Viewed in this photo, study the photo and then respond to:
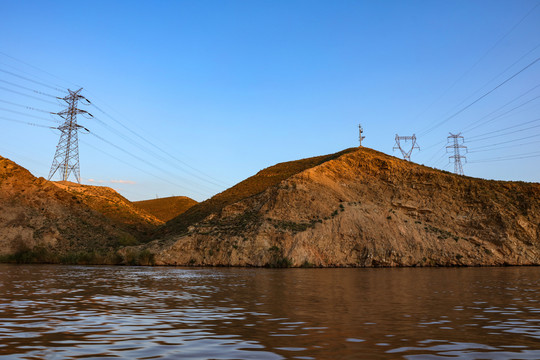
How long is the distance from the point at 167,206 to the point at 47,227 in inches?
3261

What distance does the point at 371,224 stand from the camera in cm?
5853

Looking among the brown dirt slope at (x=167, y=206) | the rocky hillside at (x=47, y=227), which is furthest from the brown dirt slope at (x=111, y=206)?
the brown dirt slope at (x=167, y=206)

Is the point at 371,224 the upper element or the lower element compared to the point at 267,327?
upper

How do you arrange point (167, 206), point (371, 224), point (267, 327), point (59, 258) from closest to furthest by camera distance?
point (267, 327) → point (371, 224) → point (59, 258) → point (167, 206)

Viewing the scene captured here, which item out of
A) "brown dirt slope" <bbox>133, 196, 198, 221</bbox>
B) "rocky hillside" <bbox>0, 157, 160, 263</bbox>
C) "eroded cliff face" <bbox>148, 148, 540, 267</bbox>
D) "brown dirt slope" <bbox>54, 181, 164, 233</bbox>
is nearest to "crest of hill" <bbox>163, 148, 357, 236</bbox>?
"brown dirt slope" <bbox>54, 181, 164, 233</bbox>

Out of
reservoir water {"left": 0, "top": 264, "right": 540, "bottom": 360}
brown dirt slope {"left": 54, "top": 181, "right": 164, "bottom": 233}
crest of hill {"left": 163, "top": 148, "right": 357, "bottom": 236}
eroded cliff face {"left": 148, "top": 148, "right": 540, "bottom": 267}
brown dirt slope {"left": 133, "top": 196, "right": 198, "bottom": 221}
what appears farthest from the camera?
brown dirt slope {"left": 133, "top": 196, "right": 198, "bottom": 221}

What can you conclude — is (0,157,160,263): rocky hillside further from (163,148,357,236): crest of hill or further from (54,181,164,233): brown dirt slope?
(163,148,357,236): crest of hill

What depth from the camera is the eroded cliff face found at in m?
54.8

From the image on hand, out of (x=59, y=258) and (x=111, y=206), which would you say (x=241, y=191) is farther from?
(x=59, y=258)

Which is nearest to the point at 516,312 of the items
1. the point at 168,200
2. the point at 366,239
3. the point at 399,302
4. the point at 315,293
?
the point at 399,302

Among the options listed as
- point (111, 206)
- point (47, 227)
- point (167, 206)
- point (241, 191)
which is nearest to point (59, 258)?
point (47, 227)

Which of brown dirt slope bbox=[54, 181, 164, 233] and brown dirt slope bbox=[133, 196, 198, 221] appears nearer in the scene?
brown dirt slope bbox=[54, 181, 164, 233]

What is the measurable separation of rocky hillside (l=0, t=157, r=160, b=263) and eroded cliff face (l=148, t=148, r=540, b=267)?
44.1 ft

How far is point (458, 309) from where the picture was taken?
14.8m
